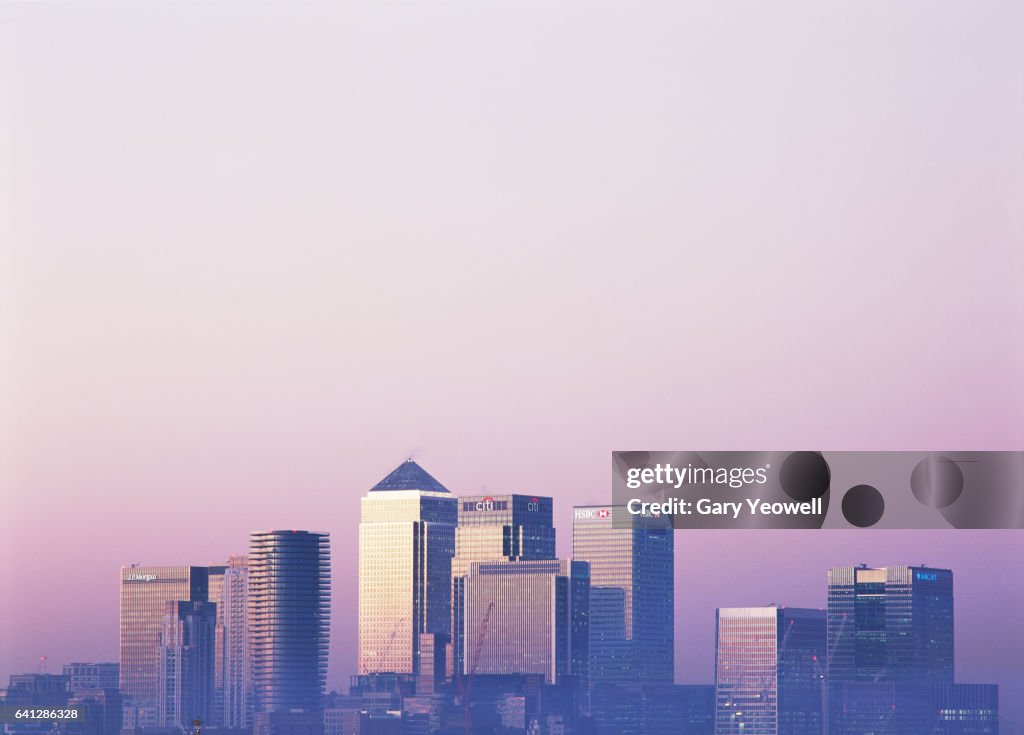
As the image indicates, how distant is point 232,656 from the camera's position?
83.4 feet

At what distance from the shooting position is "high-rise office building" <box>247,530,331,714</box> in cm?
1947

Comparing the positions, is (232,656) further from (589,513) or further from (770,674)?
(589,513)

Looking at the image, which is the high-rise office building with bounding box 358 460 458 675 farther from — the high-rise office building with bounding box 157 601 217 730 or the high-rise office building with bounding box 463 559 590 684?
the high-rise office building with bounding box 157 601 217 730

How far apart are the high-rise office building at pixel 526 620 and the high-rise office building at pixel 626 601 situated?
1029mm

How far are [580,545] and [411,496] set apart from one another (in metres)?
2.42

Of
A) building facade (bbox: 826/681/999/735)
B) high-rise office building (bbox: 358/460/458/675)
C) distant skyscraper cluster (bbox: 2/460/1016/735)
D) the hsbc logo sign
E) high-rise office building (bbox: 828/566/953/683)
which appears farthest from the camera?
high-rise office building (bbox: 358/460/458/675)

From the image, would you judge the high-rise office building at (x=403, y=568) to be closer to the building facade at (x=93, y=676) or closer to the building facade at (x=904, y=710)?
the building facade at (x=93, y=676)

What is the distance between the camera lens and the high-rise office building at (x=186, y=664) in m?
22.8

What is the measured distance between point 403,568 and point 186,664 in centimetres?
709
